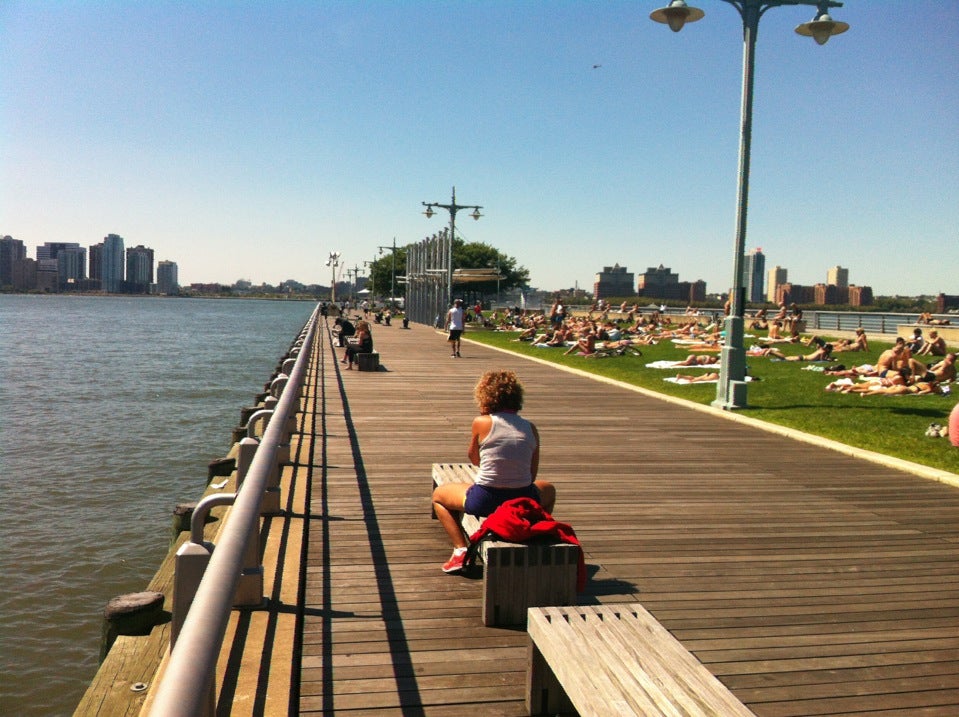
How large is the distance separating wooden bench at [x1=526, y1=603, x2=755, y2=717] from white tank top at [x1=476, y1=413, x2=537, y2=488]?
1446 millimetres

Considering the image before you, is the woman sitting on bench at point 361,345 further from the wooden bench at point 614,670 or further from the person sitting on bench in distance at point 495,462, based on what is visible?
the wooden bench at point 614,670

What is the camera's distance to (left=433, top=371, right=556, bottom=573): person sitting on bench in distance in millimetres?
4953

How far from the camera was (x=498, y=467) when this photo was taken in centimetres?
495

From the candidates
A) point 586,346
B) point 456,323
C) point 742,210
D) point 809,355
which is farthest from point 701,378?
point 586,346

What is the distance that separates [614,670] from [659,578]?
222 cm

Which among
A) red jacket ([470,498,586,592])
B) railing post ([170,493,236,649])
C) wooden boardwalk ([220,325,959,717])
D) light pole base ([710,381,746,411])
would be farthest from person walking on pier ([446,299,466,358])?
railing post ([170,493,236,649])

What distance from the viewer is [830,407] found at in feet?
44.5

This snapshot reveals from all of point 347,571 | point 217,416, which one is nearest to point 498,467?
point 347,571

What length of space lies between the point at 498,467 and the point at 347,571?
1.12 m

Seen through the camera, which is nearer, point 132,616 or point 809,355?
point 132,616

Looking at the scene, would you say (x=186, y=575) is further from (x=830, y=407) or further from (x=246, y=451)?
(x=830, y=407)

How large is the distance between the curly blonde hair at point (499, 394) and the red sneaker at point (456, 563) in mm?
868

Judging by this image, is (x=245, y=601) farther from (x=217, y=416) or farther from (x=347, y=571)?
(x=217, y=416)

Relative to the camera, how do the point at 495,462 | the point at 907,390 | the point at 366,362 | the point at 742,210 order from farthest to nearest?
the point at 366,362 → the point at 907,390 → the point at 742,210 → the point at 495,462
